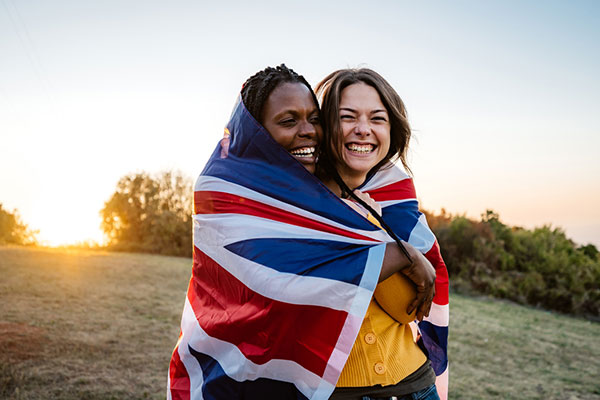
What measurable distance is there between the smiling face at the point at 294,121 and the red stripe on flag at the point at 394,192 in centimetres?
33

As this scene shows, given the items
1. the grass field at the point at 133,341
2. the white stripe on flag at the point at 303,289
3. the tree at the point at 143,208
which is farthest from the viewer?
the tree at the point at 143,208

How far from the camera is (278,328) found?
1510mm

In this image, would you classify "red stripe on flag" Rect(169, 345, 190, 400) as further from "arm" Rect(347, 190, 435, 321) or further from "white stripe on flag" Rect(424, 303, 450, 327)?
"white stripe on flag" Rect(424, 303, 450, 327)

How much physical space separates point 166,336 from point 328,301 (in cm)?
480

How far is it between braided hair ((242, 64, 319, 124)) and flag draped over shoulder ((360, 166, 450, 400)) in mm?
463

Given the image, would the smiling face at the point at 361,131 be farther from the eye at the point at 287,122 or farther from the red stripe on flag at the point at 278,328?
the red stripe on flag at the point at 278,328

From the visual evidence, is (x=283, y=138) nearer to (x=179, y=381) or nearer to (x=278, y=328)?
(x=278, y=328)

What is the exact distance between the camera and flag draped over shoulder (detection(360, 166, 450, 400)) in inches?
74.8

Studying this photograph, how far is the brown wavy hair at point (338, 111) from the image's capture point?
1999 mm

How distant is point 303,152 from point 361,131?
0.97 feet

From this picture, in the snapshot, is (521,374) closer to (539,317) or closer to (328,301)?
(539,317)

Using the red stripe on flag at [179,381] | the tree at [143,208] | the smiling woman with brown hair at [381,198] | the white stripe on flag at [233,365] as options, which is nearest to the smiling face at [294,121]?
the smiling woman with brown hair at [381,198]

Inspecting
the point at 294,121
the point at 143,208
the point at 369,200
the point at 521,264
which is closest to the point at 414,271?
the point at 369,200

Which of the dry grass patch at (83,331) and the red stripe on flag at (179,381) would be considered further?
the dry grass patch at (83,331)
